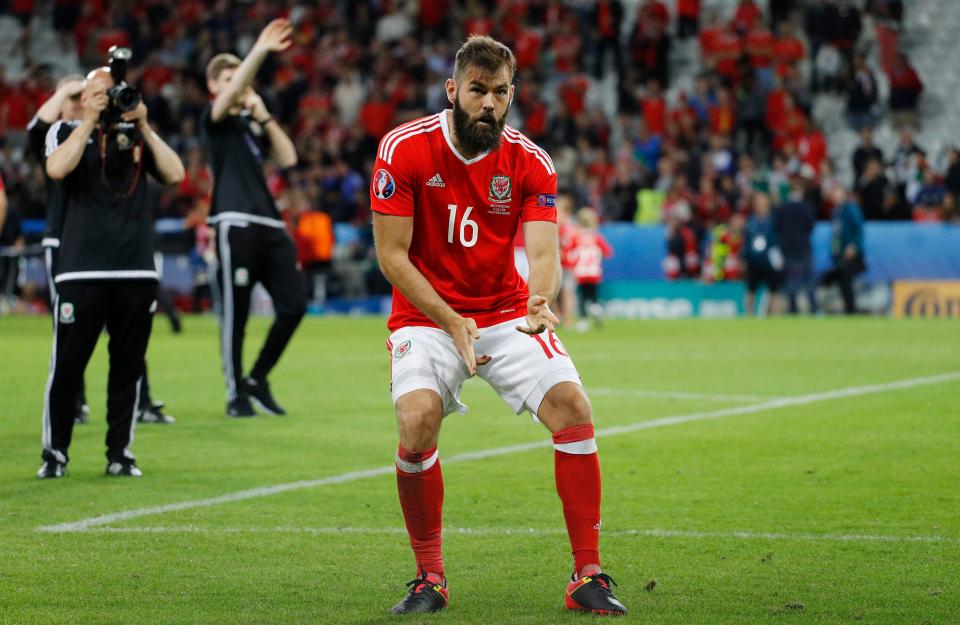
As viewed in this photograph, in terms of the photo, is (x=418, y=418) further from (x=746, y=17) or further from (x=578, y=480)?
Result: (x=746, y=17)

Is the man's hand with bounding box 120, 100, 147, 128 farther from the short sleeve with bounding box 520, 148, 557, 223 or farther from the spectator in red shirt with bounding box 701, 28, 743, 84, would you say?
the spectator in red shirt with bounding box 701, 28, 743, 84

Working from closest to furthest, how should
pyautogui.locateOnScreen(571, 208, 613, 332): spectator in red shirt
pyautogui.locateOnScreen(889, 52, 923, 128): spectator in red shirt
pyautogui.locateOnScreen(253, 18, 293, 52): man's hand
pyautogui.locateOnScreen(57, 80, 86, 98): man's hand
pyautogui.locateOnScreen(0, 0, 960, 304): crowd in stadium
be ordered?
pyautogui.locateOnScreen(57, 80, 86, 98): man's hand
pyautogui.locateOnScreen(253, 18, 293, 52): man's hand
pyautogui.locateOnScreen(571, 208, 613, 332): spectator in red shirt
pyautogui.locateOnScreen(0, 0, 960, 304): crowd in stadium
pyautogui.locateOnScreen(889, 52, 923, 128): spectator in red shirt

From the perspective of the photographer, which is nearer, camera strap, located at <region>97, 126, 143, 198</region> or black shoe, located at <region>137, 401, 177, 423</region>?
camera strap, located at <region>97, 126, 143, 198</region>

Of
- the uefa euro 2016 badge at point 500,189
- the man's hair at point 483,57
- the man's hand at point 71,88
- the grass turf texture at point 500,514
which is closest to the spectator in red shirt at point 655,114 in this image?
the grass turf texture at point 500,514

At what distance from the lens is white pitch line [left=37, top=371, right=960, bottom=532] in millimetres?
6707

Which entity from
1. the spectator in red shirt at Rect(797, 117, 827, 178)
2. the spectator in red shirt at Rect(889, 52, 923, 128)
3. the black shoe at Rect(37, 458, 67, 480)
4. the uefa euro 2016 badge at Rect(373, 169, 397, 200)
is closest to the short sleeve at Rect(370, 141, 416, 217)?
the uefa euro 2016 badge at Rect(373, 169, 397, 200)

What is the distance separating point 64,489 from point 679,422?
174 inches

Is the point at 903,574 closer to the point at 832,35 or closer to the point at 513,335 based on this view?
the point at 513,335

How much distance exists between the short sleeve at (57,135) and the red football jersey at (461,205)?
311 centimetres

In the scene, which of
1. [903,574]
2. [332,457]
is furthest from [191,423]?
[903,574]

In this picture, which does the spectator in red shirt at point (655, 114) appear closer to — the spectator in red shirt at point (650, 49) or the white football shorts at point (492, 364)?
the spectator in red shirt at point (650, 49)

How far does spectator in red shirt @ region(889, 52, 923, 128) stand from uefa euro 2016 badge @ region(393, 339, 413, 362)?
25.9 meters

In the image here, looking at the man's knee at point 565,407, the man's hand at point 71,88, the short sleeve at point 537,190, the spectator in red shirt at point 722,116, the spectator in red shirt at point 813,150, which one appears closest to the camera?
the man's knee at point 565,407

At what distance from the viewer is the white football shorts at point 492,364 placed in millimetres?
5270
